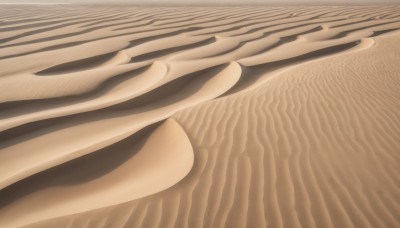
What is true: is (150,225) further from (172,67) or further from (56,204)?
(172,67)

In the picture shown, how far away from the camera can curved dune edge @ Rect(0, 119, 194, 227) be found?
274cm

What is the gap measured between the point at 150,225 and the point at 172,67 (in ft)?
15.0

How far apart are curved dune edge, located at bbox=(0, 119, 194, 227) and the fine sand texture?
0.01 m

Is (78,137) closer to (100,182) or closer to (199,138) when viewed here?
(100,182)

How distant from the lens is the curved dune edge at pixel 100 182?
8.98 ft

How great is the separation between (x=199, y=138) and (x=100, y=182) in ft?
3.74

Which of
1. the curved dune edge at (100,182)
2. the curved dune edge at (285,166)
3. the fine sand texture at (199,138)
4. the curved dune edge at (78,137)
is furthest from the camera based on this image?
the curved dune edge at (78,137)

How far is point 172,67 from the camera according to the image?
6609 mm

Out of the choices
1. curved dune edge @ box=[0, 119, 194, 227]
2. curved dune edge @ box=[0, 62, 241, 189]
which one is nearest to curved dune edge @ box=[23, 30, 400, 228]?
curved dune edge @ box=[0, 119, 194, 227]

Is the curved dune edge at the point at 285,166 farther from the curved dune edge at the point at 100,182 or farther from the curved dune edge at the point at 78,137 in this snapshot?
the curved dune edge at the point at 78,137

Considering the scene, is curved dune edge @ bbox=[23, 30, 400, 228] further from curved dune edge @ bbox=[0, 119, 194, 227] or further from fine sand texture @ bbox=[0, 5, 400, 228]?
curved dune edge @ bbox=[0, 119, 194, 227]

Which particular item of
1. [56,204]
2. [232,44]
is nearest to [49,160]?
[56,204]

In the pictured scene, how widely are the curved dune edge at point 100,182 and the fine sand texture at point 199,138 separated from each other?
1 centimetres

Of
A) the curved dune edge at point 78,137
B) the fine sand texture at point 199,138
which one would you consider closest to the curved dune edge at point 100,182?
the fine sand texture at point 199,138
